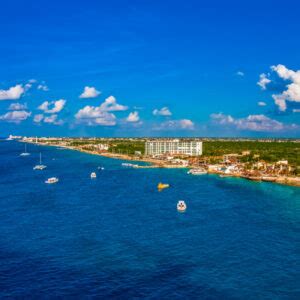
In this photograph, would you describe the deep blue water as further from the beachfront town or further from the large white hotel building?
the large white hotel building

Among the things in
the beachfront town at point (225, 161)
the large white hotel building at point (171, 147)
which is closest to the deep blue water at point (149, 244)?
the beachfront town at point (225, 161)

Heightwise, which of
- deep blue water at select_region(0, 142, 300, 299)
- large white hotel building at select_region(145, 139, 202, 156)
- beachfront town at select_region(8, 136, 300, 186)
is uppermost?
large white hotel building at select_region(145, 139, 202, 156)

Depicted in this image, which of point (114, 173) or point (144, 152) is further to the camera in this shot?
point (144, 152)

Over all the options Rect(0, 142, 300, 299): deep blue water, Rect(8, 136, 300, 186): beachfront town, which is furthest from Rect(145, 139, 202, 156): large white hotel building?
Rect(0, 142, 300, 299): deep blue water

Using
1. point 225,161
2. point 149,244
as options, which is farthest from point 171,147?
point 149,244

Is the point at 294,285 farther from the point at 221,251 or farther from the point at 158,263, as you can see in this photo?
the point at 158,263

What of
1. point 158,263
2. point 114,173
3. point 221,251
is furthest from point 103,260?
point 114,173

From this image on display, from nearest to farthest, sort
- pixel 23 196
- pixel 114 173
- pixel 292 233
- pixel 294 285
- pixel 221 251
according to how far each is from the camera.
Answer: pixel 294 285 < pixel 221 251 < pixel 292 233 < pixel 23 196 < pixel 114 173

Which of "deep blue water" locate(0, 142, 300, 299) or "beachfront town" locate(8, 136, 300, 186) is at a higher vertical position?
"beachfront town" locate(8, 136, 300, 186)

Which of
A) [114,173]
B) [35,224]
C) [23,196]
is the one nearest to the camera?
[35,224]
